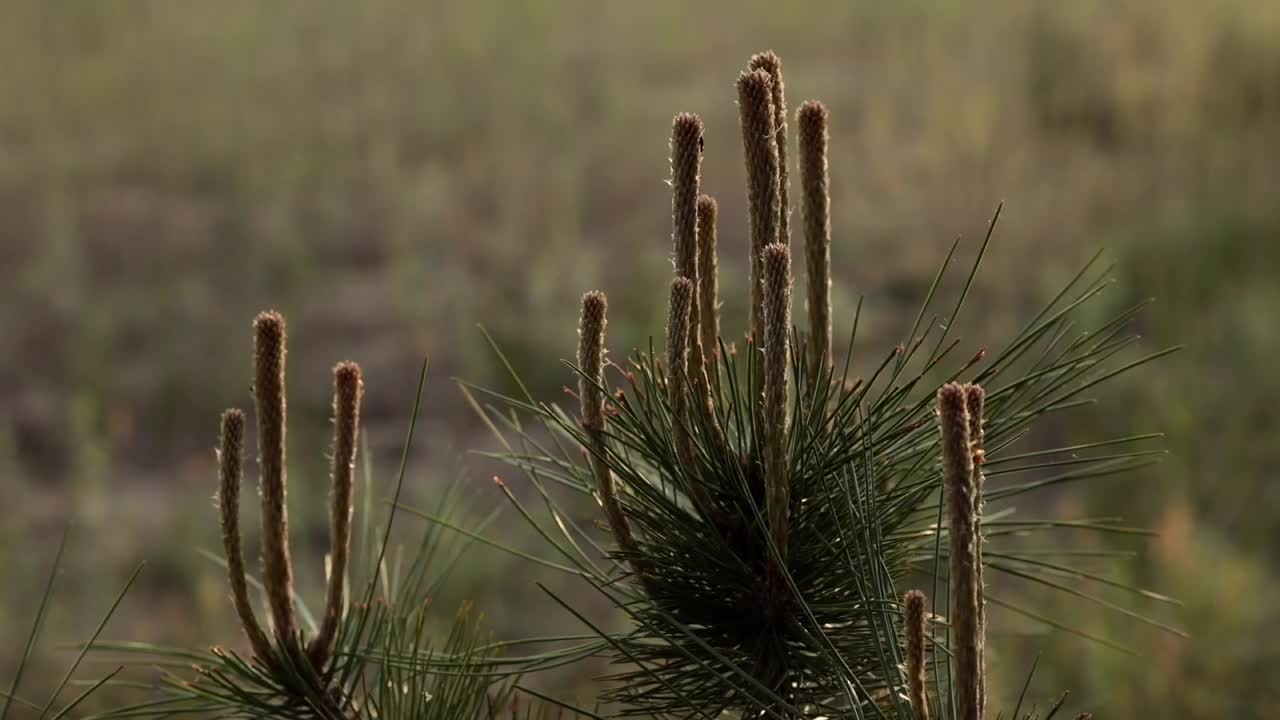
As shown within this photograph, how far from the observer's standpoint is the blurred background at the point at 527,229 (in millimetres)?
2492

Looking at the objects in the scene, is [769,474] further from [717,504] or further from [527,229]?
[527,229]

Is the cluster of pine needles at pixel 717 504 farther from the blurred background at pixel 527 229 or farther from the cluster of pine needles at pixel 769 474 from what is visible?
the blurred background at pixel 527 229

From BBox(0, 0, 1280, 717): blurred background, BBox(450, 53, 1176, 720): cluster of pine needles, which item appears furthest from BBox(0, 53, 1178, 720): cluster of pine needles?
BBox(0, 0, 1280, 717): blurred background

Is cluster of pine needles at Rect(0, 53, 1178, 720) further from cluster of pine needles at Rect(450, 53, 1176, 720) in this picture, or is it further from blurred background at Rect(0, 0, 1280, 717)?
blurred background at Rect(0, 0, 1280, 717)

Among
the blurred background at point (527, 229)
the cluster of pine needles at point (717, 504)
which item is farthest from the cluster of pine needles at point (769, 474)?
the blurred background at point (527, 229)

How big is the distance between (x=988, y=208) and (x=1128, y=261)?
50 cm

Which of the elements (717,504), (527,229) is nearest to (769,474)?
(717,504)

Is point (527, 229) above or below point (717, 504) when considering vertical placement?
above

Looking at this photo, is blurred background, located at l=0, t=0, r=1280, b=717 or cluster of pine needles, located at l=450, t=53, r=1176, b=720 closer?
cluster of pine needles, located at l=450, t=53, r=1176, b=720

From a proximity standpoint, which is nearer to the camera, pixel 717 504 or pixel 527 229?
pixel 717 504

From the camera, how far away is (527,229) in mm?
3727

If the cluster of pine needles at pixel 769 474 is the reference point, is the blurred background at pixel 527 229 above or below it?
above

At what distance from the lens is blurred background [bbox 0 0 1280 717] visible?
2.49 m

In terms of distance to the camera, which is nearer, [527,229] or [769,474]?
[769,474]
